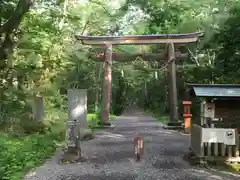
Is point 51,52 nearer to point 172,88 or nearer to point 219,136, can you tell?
point 172,88

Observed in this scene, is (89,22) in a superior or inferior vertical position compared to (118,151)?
superior

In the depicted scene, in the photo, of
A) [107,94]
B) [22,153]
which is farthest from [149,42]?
[22,153]

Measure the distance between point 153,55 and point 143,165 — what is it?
10948mm

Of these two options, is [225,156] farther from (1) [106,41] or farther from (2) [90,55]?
(2) [90,55]

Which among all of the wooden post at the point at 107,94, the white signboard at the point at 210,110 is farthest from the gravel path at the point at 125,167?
the wooden post at the point at 107,94

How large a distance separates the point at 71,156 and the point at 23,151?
1.40 m

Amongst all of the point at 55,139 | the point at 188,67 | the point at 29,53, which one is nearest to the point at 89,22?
the point at 188,67

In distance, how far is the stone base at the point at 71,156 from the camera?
28.5 feet

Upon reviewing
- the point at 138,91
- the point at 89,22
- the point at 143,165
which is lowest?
the point at 143,165

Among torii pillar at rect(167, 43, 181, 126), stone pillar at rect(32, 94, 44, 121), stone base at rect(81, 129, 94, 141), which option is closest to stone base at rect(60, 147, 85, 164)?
stone base at rect(81, 129, 94, 141)

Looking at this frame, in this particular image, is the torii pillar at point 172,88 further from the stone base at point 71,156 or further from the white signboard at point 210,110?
the stone base at point 71,156

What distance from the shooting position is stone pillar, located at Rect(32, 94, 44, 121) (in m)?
13.1

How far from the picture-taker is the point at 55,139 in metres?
12.0

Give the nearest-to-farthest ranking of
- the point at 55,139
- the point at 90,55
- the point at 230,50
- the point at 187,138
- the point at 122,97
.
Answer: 1. the point at 55,139
2. the point at 187,138
3. the point at 230,50
4. the point at 90,55
5. the point at 122,97
